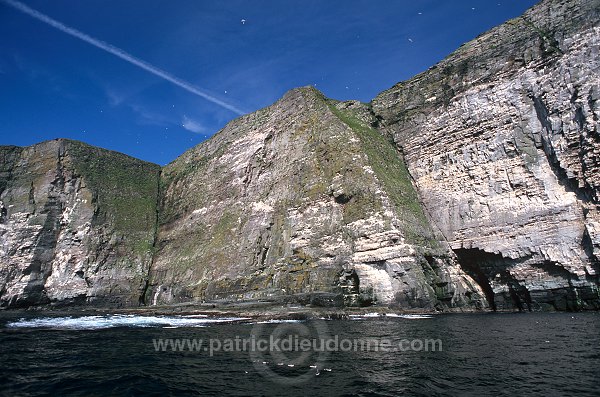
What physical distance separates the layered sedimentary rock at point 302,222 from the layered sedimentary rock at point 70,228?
4.34m

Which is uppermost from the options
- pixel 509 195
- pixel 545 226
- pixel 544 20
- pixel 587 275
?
pixel 544 20

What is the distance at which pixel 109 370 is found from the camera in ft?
38.9

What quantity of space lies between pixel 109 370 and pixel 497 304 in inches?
1365

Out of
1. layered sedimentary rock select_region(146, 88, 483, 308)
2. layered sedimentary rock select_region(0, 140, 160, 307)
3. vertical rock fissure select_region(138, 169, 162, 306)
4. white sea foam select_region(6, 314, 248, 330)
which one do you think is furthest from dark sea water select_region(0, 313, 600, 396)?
layered sedimentary rock select_region(0, 140, 160, 307)

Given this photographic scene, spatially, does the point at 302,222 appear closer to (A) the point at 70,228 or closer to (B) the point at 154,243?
(B) the point at 154,243

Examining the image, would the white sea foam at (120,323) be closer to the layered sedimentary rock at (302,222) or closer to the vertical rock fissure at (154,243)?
the layered sedimentary rock at (302,222)

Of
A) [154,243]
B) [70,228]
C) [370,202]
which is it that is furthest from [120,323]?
[70,228]

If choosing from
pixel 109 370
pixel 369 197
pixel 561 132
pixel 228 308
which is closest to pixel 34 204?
pixel 228 308

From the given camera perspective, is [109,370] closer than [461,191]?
Yes

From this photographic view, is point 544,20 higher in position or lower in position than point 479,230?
higher

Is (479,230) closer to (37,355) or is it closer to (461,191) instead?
(461,191)

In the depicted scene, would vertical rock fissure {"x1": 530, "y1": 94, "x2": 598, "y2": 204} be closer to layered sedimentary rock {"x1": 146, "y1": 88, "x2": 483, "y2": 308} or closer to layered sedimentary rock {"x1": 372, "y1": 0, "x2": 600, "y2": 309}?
layered sedimentary rock {"x1": 372, "y1": 0, "x2": 600, "y2": 309}

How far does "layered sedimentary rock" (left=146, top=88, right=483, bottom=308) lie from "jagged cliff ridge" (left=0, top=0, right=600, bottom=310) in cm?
21

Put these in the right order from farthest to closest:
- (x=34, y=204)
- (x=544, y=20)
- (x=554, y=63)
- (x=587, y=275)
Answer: (x=34, y=204) → (x=544, y=20) → (x=554, y=63) → (x=587, y=275)
